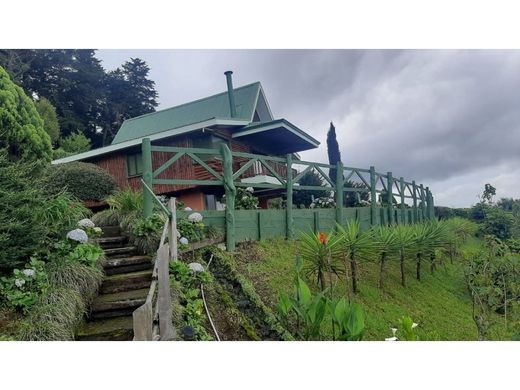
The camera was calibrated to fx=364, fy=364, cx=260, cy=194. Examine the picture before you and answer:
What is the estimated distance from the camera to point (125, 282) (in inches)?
107

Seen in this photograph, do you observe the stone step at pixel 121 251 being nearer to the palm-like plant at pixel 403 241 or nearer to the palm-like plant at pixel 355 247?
the palm-like plant at pixel 355 247

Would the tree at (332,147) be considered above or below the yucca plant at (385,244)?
above

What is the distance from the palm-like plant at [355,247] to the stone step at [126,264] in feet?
5.48

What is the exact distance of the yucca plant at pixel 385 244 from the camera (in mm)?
3488

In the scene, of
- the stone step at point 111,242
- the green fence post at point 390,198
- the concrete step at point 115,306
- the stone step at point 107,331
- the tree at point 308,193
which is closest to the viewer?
the stone step at point 107,331

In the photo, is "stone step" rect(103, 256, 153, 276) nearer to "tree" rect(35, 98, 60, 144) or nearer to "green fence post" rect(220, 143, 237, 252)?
"green fence post" rect(220, 143, 237, 252)

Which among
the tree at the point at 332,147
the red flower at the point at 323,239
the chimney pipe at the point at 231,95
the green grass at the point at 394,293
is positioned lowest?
the green grass at the point at 394,293

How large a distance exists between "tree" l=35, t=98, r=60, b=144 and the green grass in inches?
78.9

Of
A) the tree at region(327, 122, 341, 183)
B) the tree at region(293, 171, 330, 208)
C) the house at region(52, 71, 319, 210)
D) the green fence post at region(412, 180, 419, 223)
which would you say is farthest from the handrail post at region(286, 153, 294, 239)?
the green fence post at region(412, 180, 419, 223)

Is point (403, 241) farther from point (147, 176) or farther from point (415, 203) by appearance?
point (147, 176)

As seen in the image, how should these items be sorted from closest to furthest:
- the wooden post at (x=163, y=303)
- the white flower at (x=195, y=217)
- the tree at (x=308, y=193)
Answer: the wooden post at (x=163, y=303), the white flower at (x=195, y=217), the tree at (x=308, y=193)

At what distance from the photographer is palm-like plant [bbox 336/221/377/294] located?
320cm

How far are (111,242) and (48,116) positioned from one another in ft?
4.02

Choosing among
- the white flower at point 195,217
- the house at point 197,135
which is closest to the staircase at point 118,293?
the white flower at point 195,217
